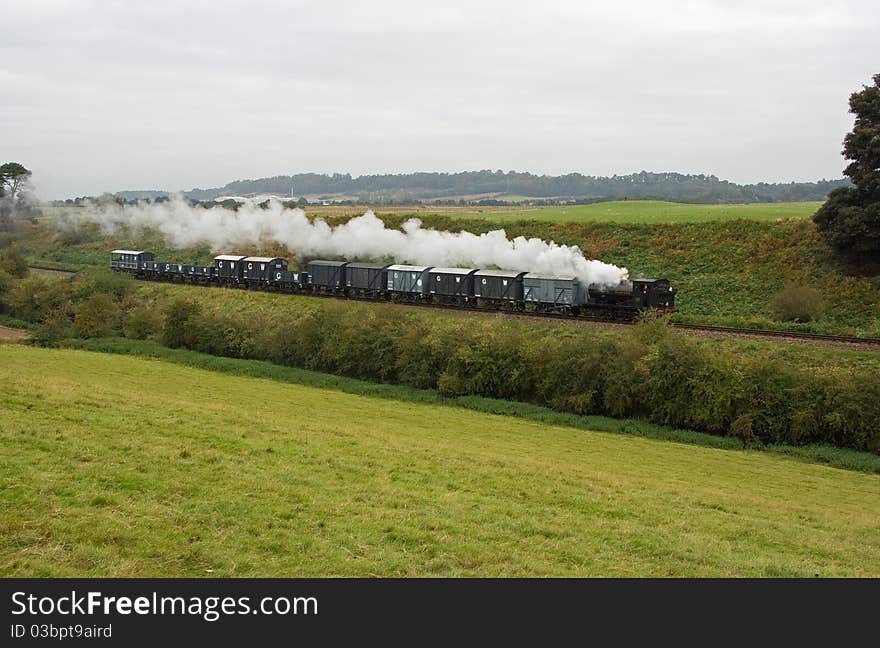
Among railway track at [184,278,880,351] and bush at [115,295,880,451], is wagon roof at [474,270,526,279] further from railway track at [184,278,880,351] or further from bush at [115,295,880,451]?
bush at [115,295,880,451]

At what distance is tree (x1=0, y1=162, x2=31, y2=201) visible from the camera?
297 feet

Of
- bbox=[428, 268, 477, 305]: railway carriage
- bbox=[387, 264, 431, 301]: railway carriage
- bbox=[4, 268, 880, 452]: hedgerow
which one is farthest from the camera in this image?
bbox=[387, 264, 431, 301]: railway carriage

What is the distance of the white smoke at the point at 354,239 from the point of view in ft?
154

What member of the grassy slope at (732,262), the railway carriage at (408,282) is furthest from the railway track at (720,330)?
the railway carriage at (408,282)

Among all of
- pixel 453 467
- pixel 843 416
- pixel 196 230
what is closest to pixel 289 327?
pixel 453 467

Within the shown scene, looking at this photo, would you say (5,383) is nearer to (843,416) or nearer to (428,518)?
(428,518)

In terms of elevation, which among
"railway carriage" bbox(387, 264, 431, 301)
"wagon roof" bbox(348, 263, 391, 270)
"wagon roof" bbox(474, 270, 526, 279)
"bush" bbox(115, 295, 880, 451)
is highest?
"wagon roof" bbox(348, 263, 391, 270)

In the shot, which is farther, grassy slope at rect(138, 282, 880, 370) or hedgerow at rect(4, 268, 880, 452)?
grassy slope at rect(138, 282, 880, 370)

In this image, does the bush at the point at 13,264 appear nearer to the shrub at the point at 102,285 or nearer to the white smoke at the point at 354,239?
the shrub at the point at 102,285

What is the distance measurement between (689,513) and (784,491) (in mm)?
7178

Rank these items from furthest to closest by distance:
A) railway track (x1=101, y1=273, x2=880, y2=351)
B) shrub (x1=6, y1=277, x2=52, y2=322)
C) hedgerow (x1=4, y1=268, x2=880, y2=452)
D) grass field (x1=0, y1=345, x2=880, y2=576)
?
shrub (x1=6, y1=277, x2=52, y2=322)
railway track (x1=101, y1=273, x2=880, y2=351)
hedgerow (x1=4, y1=268, x2=880, y2=452)
grass field (x1=0, y1=345, x2=880, y2=576)

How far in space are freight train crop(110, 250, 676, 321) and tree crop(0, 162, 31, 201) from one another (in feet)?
120

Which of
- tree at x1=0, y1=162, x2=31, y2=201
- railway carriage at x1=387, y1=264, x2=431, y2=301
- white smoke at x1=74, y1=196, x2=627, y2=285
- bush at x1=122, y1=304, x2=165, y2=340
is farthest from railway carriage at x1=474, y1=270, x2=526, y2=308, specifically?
tree at x1=0, y1=162, x2=31, y2=201

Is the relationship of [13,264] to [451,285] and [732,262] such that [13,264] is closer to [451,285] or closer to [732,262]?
[451,285]
